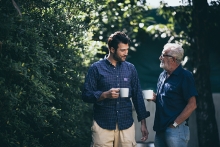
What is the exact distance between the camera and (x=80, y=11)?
24.4 feet

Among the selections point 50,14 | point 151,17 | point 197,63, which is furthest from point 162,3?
point 50,14

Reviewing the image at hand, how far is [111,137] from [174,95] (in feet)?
2.94

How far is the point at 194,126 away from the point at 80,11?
3.64m

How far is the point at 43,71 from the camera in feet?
20.1

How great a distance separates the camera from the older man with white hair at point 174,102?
4.79 m

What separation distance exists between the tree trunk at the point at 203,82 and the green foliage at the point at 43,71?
6.87ft

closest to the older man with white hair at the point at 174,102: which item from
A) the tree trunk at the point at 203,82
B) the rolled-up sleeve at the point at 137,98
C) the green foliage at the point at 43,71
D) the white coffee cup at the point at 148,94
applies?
the white coffee cup at the point at 148,94

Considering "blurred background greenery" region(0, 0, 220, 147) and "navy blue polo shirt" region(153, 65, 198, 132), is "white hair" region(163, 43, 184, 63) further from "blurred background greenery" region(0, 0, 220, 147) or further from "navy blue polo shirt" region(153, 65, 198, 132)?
"blurred background greenery" region(0, 0, 220, 147)

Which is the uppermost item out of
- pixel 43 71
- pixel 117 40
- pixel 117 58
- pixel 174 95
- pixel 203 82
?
pixel 117 40

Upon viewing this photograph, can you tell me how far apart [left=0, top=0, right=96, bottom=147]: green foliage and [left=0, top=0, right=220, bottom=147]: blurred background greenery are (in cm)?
1

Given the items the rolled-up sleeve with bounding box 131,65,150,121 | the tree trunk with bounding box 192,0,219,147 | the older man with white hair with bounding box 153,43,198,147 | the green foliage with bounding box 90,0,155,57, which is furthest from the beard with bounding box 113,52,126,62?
the green foliage with bounding box 90,0,155,57

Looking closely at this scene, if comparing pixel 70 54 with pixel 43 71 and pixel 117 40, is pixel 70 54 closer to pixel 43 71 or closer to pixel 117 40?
pixel 43 71

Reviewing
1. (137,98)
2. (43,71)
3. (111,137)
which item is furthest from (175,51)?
(43,71)

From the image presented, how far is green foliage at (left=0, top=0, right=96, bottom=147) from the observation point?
5148mm
